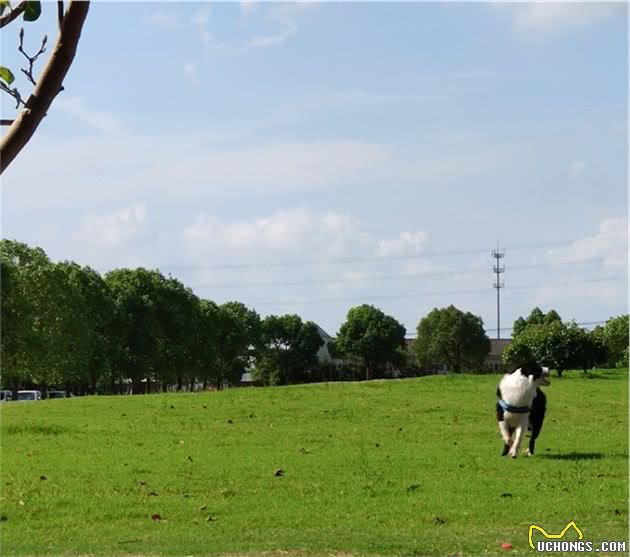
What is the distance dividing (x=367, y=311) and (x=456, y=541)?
11443cm

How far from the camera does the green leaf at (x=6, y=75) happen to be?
16.9ft

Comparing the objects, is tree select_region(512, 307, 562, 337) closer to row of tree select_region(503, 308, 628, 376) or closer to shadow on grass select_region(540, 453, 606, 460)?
row of tree select_region(503, 308, 628, 376)

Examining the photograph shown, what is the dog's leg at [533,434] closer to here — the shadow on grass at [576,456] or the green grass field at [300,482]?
the shadow on grass at [576,456]

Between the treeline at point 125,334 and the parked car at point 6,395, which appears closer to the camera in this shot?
the treeline at point 125,334

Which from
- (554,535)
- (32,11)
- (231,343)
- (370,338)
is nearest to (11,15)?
(32,11)

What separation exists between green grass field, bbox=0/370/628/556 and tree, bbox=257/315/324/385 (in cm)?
9446

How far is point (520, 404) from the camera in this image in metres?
20.4

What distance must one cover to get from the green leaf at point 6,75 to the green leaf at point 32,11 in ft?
0.85

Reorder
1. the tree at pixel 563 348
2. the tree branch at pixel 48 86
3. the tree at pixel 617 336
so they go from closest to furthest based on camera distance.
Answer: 1. the tree branch at pixel 48 86
2. the tree at pixel 563 348
3. the tree at pixel 617 336

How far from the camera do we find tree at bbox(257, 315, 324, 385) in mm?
128125

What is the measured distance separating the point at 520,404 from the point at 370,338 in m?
104

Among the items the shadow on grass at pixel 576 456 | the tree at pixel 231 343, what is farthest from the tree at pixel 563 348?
the tree at pixel 231 343

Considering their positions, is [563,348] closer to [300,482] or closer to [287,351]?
[300,482]

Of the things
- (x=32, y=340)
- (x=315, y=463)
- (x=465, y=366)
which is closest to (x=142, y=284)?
(x=32, y=340)
